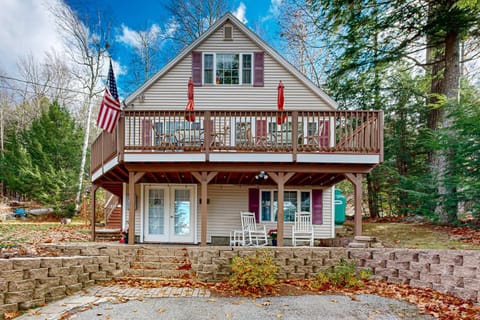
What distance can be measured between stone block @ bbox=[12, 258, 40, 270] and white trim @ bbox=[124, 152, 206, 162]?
3.01 meters

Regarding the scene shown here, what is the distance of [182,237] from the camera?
10.2 metres

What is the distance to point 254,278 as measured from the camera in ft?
19.8

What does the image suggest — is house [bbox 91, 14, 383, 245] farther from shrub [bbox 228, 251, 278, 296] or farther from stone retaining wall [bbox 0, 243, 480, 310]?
shrub [bbox 228, 251, 278, 296]

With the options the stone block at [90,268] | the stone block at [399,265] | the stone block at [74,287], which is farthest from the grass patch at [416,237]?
the stone block at [74,287]

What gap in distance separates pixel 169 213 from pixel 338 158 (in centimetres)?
577

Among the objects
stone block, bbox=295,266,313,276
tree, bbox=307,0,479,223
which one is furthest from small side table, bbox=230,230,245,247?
tree, bbox=307,0,479,223

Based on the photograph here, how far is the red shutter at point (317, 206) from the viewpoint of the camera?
10469mm

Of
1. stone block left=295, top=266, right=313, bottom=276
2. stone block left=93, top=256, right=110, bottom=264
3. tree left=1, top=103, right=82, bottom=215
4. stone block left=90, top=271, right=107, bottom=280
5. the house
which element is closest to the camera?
stone block left=90, top=271, right=107, bottom=280

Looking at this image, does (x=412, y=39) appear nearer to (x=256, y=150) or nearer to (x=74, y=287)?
(x=256, y=150)

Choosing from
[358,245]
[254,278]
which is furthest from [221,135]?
[358,245]

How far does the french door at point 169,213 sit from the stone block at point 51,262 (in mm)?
4441

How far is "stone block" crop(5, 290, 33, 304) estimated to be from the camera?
15.9ft

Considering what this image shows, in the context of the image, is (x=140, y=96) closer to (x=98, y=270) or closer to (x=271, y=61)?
(x=271, y=61)

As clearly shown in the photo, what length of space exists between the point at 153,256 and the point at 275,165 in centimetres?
379
